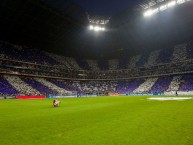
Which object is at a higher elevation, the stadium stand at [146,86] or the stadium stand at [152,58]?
the stadium stand at [152,58]

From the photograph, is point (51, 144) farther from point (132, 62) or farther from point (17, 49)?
point (132, 62)

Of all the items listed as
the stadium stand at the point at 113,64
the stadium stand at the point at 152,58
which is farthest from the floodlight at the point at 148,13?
the stadium stand at the point at 113,64

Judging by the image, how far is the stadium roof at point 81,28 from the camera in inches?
2293

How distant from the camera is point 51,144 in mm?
6555

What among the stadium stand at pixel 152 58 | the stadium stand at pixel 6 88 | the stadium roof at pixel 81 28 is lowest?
the stadium stand at pixel 6 88

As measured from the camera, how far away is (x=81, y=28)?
75.1 meters

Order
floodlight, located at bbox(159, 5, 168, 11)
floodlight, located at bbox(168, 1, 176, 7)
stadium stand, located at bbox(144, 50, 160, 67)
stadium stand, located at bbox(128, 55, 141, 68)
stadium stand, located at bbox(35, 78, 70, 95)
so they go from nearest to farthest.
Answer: floodlight, located at bbox(168, 1, 176, 7) → floodlight, located at bbox(159, 5, 168, 11) → stadium stand, located at bbox(35, 78, 70, 95) → stadium stand, located at bbox(144, 50, 160, 67) → stadium stand, located at bbox(128, 55, 141, 68)

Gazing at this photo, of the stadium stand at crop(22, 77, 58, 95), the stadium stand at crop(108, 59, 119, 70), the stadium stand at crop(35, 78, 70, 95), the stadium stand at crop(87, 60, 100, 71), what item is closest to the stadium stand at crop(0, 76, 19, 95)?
the stadium stand at crop(22, 77, 58, 95)

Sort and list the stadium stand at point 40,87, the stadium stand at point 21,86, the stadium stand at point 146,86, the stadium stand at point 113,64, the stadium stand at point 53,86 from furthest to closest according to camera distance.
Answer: the stadium stand at point 113,64 < the stadium stand at point 146,86 < the stadium stand at point 53,86 < the stadium stand at point 40,87 < the stadium stand at point 21,86

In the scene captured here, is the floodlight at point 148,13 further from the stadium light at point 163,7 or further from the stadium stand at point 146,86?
the stadium stand at point 146,86

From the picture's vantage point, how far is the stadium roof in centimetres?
5825

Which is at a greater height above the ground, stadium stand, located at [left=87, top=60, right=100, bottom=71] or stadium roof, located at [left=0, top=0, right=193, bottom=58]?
stadium roof, located at [left=0, top=0, right=193, bottom=58]

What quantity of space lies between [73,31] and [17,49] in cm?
2201

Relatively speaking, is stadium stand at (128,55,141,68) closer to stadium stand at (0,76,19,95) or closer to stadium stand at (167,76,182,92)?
stadium stand at (167,76,182,92)
